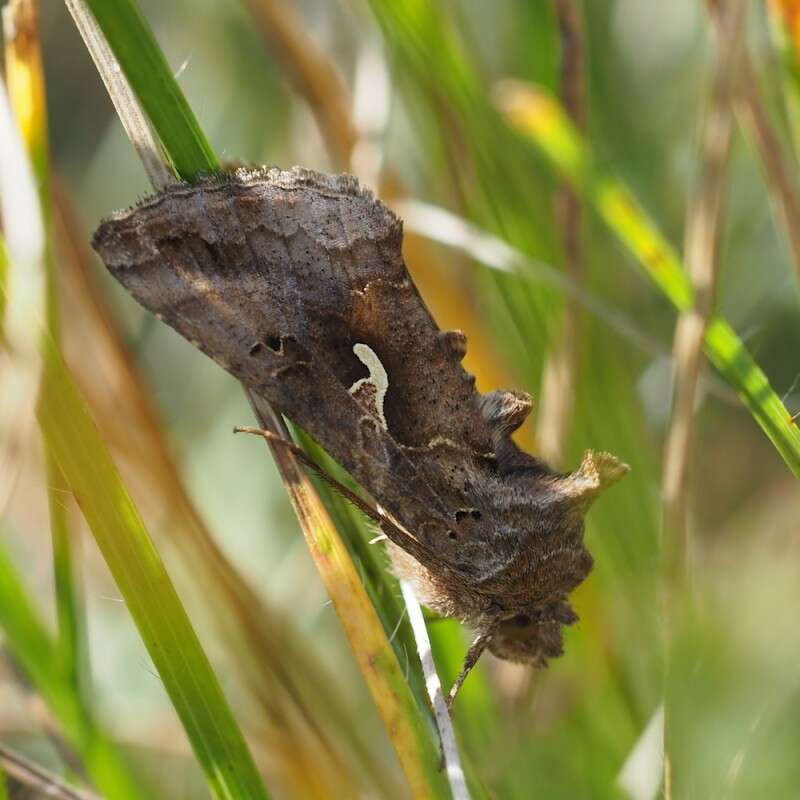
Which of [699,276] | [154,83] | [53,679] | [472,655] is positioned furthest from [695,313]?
[53,679]

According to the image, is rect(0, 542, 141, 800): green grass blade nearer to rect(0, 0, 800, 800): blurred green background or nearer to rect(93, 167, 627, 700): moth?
rect(0, 0, 800, 800): blurred green background

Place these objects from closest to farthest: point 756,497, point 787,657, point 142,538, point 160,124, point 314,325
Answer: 1. point 142,538
2. point 160,124
3. point 314,325
4. point 787,657
5. point 756,497

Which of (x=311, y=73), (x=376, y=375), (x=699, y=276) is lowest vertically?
(x=376, y=375)

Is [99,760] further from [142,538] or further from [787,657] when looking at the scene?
[787,657]

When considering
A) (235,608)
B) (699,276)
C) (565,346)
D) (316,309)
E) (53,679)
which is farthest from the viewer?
(565,346)

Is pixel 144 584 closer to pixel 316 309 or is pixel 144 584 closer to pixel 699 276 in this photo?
pixel 316 309

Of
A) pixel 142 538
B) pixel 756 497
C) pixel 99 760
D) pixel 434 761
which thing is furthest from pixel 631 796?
pixel 756 497

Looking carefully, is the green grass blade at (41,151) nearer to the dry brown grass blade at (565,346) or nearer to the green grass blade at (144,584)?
the green grass blade at (144,584)

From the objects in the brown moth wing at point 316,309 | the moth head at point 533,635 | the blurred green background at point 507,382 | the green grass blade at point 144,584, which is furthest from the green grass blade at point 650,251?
the green grass blade at point 144,584
